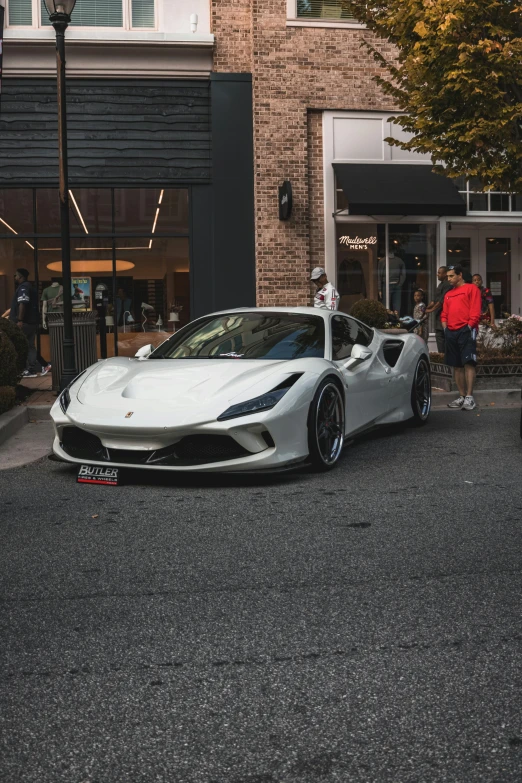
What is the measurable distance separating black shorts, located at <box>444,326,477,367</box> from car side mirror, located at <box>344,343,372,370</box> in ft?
12.9

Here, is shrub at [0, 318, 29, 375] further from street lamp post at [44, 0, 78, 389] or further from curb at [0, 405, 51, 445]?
curb at [0, 405, 51, 445]

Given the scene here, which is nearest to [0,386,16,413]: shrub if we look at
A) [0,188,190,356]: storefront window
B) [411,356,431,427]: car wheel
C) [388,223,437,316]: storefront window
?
[411,356,431,427]: car wheel

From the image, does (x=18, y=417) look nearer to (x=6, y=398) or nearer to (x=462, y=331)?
(x=6, y=398)

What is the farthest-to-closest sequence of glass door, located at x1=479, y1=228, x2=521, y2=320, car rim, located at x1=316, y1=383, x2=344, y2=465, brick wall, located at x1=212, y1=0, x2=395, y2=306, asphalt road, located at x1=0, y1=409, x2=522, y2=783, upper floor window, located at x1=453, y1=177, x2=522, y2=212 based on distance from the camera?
glass door, located at x1=479, y1=228, x2=521, y2=320, upper floor window, located at x1=453, y1=177, x2=522, y2=212, brick wall, located at x1=212, y1=0, x2=395, y2=306, car rim, located at x1=316, y1=383, x2=344, y2=465, asphalt road, located at x1=0, y1=409, x2=522, y2=783

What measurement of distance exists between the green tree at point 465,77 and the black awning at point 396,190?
2.72 meters

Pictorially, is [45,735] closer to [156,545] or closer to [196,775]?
[196,775]

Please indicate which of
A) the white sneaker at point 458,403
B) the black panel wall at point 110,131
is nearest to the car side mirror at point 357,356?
the white sneaker at point 458,403

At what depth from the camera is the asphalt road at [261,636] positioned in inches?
105

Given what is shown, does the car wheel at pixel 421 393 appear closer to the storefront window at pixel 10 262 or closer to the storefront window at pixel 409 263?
the storefront window at pixel 409 263

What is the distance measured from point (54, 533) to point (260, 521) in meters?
1.20

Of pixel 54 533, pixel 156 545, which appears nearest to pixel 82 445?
pixel 54 533

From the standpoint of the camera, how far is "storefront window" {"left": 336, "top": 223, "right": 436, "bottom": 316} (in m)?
17.8

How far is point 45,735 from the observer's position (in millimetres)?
2789

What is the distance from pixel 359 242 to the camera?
17.8 m
